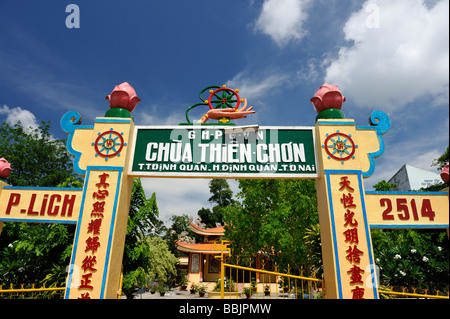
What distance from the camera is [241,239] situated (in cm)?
1588

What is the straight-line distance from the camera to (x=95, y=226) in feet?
17.4

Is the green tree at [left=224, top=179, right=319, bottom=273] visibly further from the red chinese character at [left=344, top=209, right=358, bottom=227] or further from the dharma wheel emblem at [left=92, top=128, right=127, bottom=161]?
the dharma wheel emblem at [left=92, top=128, right=127, bottom=161]

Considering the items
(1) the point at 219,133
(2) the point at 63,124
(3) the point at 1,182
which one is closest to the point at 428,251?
(1) the point at 219,133

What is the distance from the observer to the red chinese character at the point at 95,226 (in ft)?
17.3

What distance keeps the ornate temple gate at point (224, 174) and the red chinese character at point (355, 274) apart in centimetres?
2

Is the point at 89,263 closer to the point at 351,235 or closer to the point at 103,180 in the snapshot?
the point at 103,180

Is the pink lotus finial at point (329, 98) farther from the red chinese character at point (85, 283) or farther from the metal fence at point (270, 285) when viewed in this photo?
the red chinese character at point (85, 283)

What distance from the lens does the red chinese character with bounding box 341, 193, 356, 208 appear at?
17.7 ft

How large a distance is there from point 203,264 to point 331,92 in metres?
25.2

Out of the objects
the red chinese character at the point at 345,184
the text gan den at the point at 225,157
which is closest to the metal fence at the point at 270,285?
the red chinese character at the point at 345,184

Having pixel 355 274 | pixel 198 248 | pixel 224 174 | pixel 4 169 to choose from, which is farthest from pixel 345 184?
pixel 198 248
